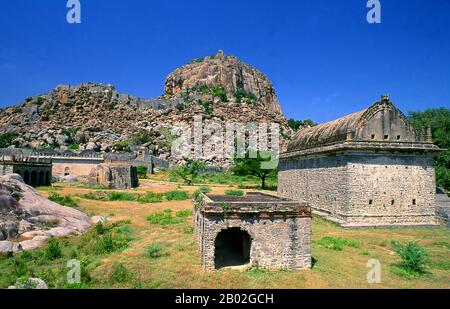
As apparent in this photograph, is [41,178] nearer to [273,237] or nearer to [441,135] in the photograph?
[273,237]

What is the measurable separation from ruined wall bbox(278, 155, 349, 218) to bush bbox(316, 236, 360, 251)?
12.2 feet

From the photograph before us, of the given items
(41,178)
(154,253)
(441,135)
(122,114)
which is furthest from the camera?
(122,114)

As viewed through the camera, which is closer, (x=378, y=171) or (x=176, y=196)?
(x=378, y=171)

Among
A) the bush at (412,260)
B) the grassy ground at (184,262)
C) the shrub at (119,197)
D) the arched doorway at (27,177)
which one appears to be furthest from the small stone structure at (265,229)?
the arched doorway at (27,177)

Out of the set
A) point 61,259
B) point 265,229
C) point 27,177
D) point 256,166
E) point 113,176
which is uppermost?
point 256,166

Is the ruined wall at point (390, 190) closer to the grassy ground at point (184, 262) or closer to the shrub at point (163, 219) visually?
the grassy ground at point (184, 262)

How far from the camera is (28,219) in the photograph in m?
17.4

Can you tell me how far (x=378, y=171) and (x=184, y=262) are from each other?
43.7ft

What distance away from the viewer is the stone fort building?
1969cm

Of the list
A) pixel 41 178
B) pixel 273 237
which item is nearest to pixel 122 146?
pixel 41 178

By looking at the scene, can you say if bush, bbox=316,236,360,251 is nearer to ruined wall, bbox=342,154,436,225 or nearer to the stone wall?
the stone wall

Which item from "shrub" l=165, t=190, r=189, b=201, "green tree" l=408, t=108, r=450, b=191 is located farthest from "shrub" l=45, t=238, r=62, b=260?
"green tree" l=408, t=108, r=450, b=191

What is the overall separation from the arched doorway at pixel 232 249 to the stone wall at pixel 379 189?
24.6ft

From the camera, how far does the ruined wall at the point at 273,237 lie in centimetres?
1173
